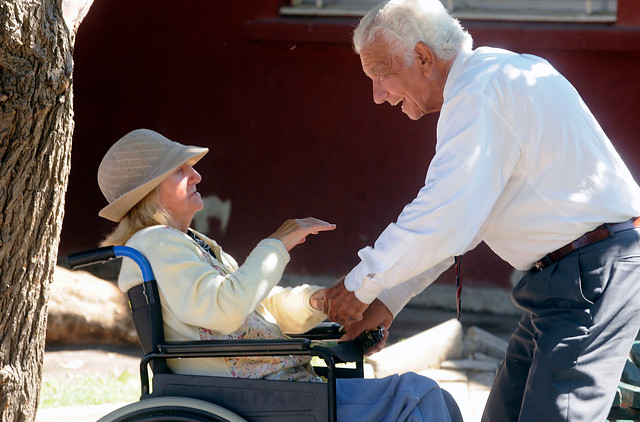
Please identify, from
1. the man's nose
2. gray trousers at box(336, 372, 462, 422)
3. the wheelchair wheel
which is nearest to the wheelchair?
the wheelchair wheel

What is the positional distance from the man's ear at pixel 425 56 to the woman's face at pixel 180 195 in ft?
2.92

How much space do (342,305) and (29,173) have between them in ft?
3.94

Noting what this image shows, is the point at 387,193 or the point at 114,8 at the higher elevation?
the point at 114,8

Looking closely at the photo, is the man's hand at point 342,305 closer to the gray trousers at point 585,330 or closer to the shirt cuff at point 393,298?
the shirt cuff at point 393,298

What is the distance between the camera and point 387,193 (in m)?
7.38

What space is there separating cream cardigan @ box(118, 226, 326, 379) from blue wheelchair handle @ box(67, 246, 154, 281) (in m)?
0.04

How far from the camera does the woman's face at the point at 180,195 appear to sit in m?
3.03

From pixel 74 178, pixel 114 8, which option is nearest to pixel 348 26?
pixel 114 8

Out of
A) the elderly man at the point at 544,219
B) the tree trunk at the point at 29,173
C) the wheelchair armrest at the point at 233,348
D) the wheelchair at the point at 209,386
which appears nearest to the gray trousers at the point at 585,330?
the elderly man at the point at 544,219

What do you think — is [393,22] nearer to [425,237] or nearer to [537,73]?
[537,73]

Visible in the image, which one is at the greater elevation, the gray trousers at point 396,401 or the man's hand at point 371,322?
the man's hand at point 371,322

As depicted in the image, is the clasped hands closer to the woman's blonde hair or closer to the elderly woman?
the elderly woman

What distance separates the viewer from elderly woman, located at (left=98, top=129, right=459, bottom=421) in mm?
2760

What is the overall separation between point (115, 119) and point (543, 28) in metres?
3.79
